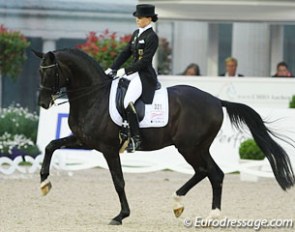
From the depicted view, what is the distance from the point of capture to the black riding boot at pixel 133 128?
443 inches

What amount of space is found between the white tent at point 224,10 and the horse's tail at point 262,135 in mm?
9994

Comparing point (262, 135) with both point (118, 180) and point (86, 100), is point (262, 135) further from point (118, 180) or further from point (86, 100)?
point (86, 100)

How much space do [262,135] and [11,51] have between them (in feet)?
34.0

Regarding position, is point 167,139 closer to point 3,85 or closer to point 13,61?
point 13,61

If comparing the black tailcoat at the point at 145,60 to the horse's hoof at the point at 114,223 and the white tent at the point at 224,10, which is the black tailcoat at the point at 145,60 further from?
the white tent at the point at 224,10

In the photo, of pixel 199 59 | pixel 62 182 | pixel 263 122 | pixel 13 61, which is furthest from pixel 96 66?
pixel 199 59

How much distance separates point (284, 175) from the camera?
11.4 metres

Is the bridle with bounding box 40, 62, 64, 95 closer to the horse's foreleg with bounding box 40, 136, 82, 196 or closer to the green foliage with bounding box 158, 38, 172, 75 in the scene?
the horse's foreleg with bounding box 40, 136, 82, 196

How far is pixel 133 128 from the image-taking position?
11.3m

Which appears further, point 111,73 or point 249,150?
point 249,150

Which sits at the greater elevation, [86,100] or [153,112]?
[86,100]

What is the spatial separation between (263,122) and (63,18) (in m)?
13.7

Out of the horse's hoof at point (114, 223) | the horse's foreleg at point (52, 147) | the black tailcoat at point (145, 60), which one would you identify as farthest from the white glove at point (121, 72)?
the horse's hoof at point (114, 223)

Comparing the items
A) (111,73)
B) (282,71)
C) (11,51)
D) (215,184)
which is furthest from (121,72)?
(11,51)
